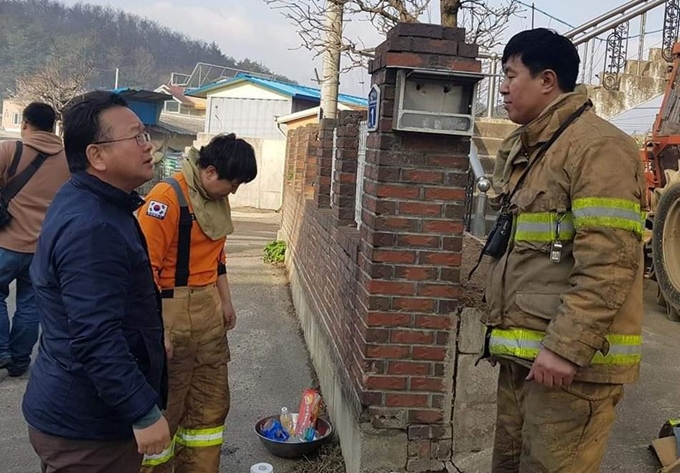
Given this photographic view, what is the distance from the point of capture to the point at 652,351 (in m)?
5.23

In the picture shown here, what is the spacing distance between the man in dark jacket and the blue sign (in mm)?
1418

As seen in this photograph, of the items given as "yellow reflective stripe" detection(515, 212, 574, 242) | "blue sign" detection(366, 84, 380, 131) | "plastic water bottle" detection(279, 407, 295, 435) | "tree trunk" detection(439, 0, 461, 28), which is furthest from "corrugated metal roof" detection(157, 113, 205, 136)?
"yellow reflective stripe" detection(515, 212, 574, 242)

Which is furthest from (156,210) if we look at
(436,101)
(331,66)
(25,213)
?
(331,66)

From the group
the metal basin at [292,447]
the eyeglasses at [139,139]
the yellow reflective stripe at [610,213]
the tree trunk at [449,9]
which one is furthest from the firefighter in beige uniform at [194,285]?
the tree trunk at [449,9]

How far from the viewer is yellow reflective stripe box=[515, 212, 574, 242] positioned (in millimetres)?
2230

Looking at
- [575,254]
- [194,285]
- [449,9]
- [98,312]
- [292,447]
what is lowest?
[292,447]

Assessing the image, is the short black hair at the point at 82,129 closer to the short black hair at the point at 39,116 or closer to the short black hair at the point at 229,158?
the short black hair at the point at 229,158

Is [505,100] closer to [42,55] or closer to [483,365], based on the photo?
[483,365]

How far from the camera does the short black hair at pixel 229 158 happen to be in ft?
10.7

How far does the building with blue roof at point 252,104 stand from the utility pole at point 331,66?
59.7ft

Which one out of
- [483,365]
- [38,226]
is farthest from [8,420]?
[483,365]

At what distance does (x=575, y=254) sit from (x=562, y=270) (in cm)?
12

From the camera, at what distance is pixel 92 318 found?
1970 mm

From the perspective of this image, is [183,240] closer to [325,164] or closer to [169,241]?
[169,241]
